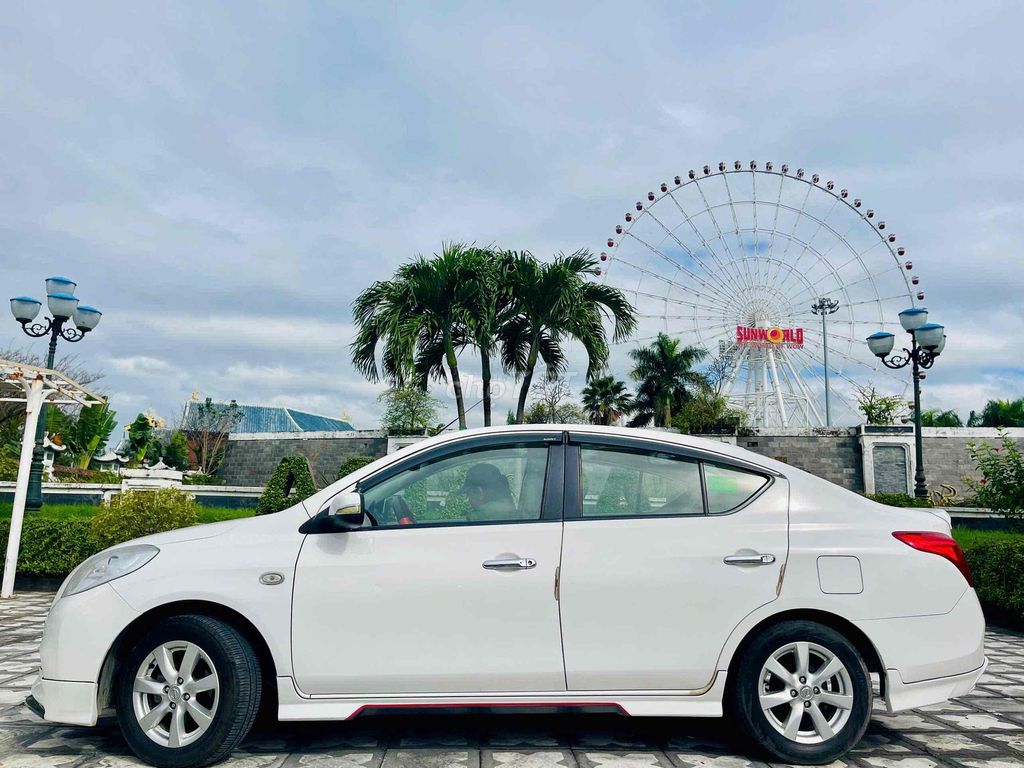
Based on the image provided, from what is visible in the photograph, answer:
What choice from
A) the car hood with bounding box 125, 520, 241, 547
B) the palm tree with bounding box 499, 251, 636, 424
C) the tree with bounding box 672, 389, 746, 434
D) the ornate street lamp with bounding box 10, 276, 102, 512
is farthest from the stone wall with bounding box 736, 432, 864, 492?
the car hood with bounding box 125, 520, 241, 547

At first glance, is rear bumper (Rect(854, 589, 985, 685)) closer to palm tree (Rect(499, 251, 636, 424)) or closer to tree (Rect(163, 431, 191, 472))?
palm tree (Rect(499, 251, 636, 424))

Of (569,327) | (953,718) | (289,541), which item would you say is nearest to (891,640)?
(953,718)

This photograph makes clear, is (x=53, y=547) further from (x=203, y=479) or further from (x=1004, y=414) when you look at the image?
(x=1004, y=414)

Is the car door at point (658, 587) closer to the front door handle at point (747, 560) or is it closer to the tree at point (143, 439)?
the front door handle at point (747, 560)

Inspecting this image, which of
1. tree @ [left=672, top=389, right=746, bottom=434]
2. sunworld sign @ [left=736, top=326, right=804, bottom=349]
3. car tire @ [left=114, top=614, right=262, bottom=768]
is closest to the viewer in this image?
car tire @ [left=114, top=614, right=262, bottom=768]

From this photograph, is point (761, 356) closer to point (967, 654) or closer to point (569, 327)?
point (569, 327)

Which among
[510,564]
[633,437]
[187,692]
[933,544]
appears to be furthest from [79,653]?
[933,544]

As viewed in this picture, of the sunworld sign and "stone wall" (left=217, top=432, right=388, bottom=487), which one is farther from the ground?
the sunworld sign

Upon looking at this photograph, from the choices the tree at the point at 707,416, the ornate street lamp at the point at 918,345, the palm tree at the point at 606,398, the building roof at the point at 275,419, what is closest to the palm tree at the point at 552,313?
the ornate street lamp at the point at 918,345

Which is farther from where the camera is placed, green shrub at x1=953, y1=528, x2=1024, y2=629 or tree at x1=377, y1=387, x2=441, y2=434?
tree at x1=377, y1=387, x2=441, y2=434

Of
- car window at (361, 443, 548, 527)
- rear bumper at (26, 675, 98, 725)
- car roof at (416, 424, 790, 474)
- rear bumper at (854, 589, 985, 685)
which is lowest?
rear bumper at (26, 675, 98, 725)

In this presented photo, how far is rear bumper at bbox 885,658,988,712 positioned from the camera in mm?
3375

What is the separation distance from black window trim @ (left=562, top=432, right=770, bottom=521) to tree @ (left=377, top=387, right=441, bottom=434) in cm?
2387

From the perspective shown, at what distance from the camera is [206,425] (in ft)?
167
